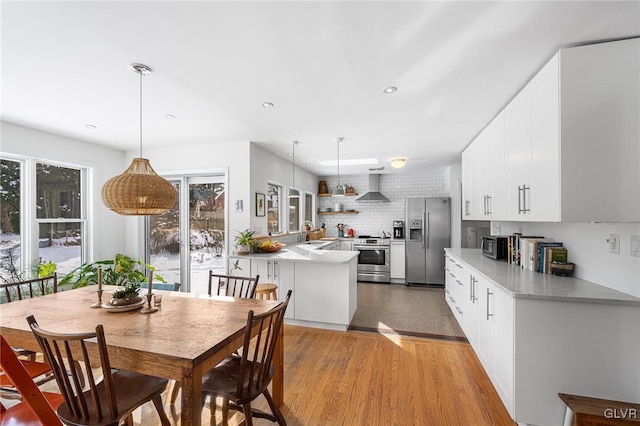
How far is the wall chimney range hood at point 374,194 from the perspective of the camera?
6.72 metres

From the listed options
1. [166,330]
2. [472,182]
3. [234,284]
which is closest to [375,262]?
[472,182]

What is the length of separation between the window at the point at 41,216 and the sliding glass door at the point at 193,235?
100 centimetres

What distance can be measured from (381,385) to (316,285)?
1411 mm

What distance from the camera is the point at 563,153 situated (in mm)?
1826

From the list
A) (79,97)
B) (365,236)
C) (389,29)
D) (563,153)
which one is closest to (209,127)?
(79,97)

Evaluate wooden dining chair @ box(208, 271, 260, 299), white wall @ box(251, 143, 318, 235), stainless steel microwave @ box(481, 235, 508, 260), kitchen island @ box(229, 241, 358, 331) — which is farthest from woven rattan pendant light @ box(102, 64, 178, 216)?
stainless steel microwave @ box(481, 235, 508, 260)

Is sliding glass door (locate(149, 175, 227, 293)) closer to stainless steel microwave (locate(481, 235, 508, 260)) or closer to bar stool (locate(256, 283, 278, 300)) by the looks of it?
bar stool (locate(256, 283, 278, 300))

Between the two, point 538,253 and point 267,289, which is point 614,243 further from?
→ point 267,289

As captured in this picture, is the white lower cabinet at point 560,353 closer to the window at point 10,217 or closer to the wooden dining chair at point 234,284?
the wooden dining chair at point 234,284

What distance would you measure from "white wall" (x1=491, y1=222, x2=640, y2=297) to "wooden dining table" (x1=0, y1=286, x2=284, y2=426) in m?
2.35

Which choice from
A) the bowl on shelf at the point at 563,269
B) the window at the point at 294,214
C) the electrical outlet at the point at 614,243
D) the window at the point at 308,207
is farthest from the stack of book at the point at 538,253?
the window at the point at 308,207

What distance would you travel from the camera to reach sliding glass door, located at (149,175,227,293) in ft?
15.2

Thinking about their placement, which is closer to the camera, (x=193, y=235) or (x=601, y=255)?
(x=601, y=255)

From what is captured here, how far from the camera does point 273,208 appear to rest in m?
5.35
